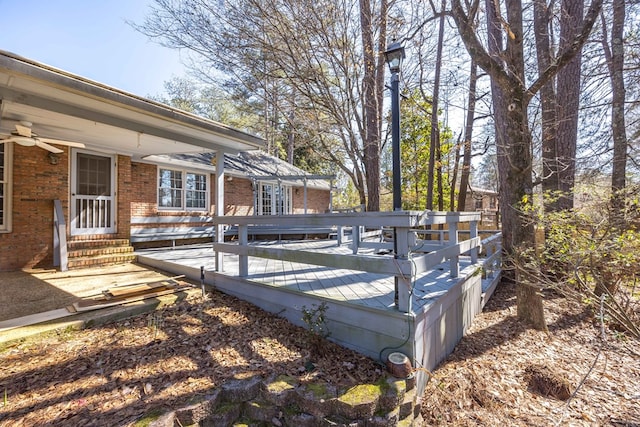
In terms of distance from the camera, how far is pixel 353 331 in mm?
3041

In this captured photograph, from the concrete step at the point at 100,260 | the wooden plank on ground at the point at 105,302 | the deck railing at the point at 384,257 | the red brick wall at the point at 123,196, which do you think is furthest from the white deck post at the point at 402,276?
the red brick wall at the point at 123,196

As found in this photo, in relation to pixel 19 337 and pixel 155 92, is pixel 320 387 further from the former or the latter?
pixel 155 92

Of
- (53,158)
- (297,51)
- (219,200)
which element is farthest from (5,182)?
(297,51)

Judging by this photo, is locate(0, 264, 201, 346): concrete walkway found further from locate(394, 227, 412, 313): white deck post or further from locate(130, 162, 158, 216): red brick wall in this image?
locate(394, 227, 412, 313): white deck post

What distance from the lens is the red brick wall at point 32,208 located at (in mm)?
5750

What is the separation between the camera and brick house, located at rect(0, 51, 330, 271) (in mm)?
3451

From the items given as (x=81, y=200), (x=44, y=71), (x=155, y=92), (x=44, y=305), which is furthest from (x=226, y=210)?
(x=155, y=92)

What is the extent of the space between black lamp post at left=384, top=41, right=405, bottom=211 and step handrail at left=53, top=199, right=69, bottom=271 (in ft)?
21.8

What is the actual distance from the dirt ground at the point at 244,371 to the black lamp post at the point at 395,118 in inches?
75.6

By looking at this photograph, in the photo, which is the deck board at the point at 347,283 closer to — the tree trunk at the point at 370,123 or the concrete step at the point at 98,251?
the concrete step at the point at 98,251

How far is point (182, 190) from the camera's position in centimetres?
939

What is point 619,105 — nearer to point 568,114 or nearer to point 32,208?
point 568,114

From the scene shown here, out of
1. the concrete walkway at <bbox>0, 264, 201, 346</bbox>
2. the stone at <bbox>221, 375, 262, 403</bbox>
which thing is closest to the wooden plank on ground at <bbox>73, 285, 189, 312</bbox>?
Result: the concrete walkway at <bbox>0, 264, 201, 346</bbox>

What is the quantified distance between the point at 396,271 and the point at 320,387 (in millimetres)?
1223
